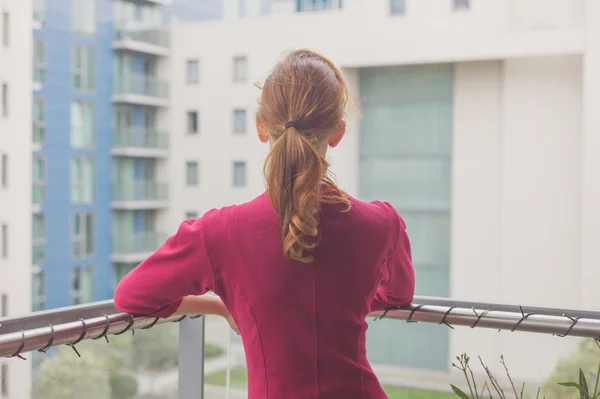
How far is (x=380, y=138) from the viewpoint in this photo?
855 centimetres

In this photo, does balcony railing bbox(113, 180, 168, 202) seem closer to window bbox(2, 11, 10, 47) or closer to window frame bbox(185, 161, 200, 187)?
window frame bbox(185, 161, 200, 187)

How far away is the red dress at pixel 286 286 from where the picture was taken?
85cm

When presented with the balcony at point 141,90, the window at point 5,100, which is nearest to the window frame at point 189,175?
the balcony at point 141,90

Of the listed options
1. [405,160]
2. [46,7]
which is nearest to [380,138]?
[405,160]

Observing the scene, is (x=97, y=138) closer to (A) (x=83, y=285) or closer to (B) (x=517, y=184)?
(A) (x=83, y=285)

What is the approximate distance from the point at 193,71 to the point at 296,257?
8.76 m

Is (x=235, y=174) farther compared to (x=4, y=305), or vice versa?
(x=235, y=174)

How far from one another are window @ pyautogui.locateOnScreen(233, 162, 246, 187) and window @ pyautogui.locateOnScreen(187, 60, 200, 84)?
1.10m

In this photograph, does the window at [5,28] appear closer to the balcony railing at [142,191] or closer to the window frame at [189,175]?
the balcony railing at [142,191]

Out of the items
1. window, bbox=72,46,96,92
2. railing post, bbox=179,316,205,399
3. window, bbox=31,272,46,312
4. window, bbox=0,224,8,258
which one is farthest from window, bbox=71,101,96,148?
railing post, bbox=179,316,205,399

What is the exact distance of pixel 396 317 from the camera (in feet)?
3.78

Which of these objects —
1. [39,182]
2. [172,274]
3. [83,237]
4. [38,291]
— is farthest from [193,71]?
[172,274]

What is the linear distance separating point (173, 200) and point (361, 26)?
2942 millimetres

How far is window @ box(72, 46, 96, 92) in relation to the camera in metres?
8.59
